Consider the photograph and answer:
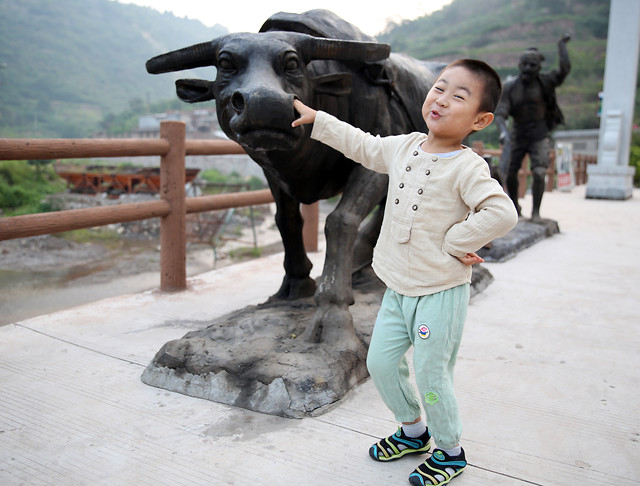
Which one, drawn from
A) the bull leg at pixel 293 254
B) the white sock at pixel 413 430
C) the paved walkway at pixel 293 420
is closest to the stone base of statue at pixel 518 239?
the paved walkway at pixel 293 420

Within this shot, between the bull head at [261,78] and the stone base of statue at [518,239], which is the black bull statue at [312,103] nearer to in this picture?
the bull head at [261,78]

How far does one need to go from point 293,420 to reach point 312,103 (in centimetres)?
143

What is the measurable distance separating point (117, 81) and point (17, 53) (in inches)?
594

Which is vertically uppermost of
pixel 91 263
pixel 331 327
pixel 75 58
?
pixel 75 58

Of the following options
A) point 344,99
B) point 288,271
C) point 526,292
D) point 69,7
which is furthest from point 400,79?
point 69,7

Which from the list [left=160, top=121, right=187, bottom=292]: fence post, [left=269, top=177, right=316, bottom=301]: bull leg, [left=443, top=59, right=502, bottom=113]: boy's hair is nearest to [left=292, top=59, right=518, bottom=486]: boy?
[left=443, top=59, right=502, bottom=113]: boy's hair

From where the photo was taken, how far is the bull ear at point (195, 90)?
272 cm

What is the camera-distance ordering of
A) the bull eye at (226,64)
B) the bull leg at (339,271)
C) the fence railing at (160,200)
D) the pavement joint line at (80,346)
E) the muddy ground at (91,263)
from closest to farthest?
1. the bull eye at (226,64)
2. the bull leg at (339,271)
3. the pavement joint line at (80,346)
4. the fence railing at (160,200)
5. the muddy ground at (91,263)

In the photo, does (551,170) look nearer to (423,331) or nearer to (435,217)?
(435,217)

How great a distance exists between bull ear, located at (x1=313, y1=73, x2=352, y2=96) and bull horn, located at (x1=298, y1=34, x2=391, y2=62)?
93 millimetres

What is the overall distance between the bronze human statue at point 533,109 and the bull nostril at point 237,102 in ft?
17.2

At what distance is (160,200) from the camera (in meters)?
4.16

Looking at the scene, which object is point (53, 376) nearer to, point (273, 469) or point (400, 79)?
point (273, 469)

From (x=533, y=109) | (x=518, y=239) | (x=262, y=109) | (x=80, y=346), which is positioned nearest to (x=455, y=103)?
(x=262, y=109)
